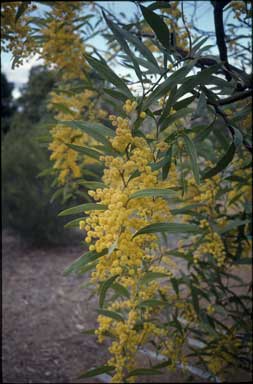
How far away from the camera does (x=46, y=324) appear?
11.9 ft

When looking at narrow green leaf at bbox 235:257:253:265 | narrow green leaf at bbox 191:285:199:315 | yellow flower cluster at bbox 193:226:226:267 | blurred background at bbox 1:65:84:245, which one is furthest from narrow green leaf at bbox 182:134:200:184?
blurred background at bbox 1:65:84:245

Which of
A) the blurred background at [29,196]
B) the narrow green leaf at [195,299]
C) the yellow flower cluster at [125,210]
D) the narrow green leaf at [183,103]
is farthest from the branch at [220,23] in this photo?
the blurred background at [29,196]

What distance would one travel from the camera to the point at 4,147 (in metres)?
6.20

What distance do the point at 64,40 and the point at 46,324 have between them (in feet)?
8.56

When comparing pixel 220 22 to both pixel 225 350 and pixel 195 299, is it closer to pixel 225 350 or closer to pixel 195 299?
pixel 195 299

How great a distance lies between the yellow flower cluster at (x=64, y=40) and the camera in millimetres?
1896

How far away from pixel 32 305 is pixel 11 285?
0.63m

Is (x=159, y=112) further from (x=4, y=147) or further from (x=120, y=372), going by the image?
(x=4, y=147)

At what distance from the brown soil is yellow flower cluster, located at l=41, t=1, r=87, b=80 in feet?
4.73

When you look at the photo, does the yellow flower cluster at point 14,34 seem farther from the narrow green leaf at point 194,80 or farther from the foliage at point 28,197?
the foliage at point 28,197

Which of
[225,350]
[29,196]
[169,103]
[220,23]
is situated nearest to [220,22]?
[220,23]

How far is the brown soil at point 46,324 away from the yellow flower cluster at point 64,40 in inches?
56.7

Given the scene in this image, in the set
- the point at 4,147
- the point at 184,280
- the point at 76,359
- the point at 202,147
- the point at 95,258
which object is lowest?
the point at 76,359

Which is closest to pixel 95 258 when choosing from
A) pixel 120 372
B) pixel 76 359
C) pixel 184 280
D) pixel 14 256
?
pixel 120 372
